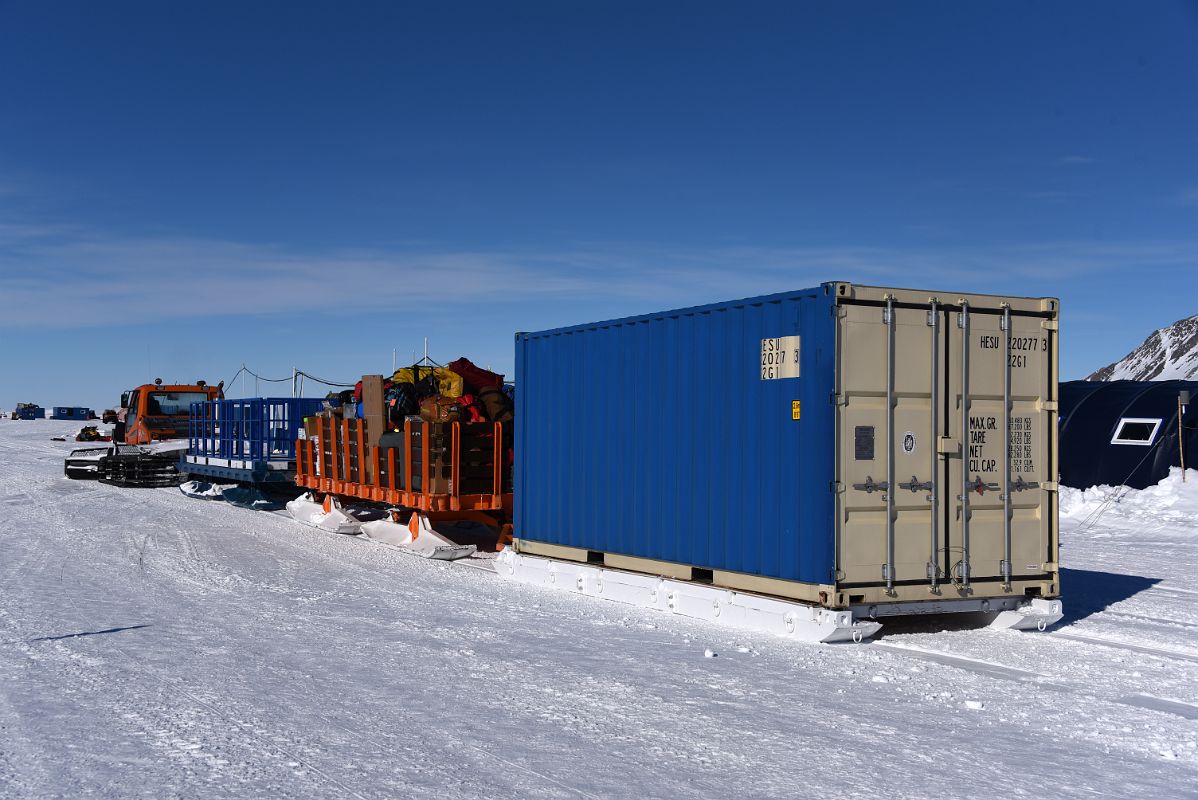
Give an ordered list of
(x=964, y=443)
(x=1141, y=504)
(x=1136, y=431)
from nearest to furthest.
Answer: (x=964, y=443) < (x=1141, y=504) < (x=1136, y=431)

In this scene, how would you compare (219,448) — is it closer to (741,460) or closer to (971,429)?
(741,460)

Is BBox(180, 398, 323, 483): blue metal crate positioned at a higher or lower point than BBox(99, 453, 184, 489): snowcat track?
higher

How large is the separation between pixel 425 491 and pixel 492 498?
90 centimetres

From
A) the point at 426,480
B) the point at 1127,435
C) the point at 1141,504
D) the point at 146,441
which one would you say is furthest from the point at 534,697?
the point at 146,441

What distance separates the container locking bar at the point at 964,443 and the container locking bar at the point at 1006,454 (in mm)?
425

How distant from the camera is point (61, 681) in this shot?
22.8 feet

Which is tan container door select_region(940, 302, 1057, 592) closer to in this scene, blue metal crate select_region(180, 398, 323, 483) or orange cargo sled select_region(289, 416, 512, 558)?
orange cargo sled select_region(289, 416, 512, 558)

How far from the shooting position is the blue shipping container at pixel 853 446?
28.5 feet

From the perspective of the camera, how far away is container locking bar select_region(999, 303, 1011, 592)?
9.27 metres

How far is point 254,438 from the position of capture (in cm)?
2094

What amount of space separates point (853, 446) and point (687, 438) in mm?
1956

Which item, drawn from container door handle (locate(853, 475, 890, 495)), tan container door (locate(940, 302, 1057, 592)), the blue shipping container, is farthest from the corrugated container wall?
tan container door (locate(940, 302, 1057, 592))

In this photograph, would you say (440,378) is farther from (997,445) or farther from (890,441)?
(997,445)

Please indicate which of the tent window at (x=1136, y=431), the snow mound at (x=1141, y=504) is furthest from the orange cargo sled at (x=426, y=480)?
the tent window at (x=1136, y=431)
